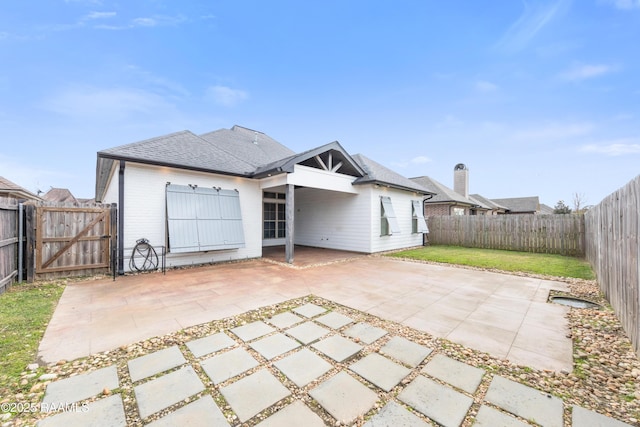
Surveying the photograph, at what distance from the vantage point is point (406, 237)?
1241cm

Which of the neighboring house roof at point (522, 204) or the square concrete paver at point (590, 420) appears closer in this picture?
the square concrete paver at point (590, 420)

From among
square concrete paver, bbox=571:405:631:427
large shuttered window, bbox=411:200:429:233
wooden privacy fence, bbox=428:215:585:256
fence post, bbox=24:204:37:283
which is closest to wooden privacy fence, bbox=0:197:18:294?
fence post, bbox=24:204:37:283

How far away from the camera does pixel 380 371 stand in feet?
7.84

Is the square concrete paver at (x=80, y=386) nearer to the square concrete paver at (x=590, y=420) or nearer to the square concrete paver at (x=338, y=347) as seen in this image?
the square concrete paver at (x=338, y=347)

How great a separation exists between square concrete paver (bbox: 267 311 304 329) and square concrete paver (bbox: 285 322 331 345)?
15 centimetres

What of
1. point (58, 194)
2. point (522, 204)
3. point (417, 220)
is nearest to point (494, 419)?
point (417, 220)

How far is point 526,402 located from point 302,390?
1.78 metres

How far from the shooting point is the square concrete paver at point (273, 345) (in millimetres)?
2705

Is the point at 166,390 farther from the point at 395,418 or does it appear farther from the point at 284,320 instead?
the point at 395,418

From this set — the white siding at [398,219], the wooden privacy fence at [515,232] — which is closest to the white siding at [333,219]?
the white siding at [398,219]

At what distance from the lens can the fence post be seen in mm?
5591

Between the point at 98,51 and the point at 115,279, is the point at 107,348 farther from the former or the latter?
the point at 98,51

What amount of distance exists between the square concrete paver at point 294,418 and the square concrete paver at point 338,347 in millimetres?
774

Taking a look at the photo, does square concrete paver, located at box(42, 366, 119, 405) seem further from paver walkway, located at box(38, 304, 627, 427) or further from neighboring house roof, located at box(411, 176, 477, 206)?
neighboring house roof, located at box(411, 176, 477, 206)
